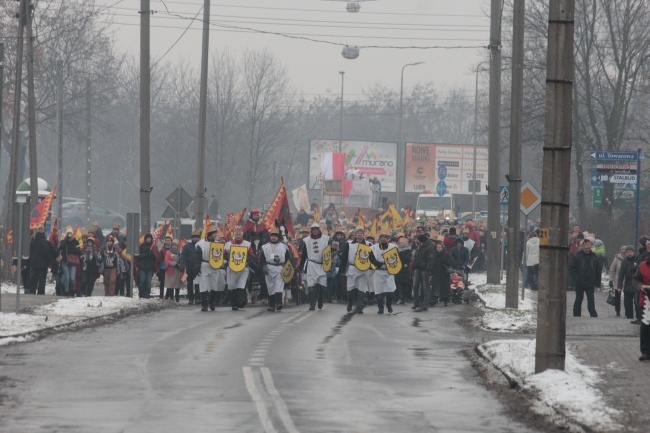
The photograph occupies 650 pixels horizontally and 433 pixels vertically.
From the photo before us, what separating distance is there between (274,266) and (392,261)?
2.32 m

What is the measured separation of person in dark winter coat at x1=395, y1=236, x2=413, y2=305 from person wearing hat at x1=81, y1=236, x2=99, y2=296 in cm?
671

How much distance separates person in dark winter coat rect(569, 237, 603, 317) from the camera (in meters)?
26.5

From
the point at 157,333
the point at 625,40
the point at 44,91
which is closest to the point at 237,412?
the point at 157,333

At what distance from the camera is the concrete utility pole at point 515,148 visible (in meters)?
26.1

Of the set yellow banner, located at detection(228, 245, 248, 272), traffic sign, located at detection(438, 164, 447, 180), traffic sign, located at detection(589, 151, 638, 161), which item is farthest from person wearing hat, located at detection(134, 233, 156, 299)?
traffic sign, located at detection(438, 164, 447, 180)

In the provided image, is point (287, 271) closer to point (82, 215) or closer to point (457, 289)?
point (457, 289)

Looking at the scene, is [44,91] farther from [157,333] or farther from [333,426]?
[333,426]

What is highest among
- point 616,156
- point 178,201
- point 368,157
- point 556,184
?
point 368,157

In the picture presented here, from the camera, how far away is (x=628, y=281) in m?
25.3

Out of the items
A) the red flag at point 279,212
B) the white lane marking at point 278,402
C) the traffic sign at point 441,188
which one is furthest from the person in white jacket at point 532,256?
the traffic sign at point 441,188

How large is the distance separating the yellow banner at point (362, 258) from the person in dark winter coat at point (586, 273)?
3.96m

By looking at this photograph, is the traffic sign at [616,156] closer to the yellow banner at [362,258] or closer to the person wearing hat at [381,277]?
the person wearing hat at [381,277]

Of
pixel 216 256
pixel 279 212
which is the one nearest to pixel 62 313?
pixel 216 256

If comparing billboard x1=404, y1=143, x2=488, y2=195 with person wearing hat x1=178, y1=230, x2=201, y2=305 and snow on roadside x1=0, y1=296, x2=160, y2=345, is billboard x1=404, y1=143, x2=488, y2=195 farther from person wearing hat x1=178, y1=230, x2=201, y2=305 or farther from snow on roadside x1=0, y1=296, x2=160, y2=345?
snow on roadside x1=0, y1=296, x2=160, y2=345
